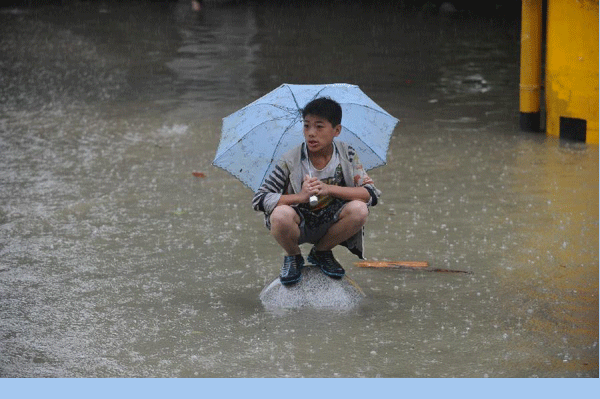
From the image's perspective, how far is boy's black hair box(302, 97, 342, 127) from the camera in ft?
17.4

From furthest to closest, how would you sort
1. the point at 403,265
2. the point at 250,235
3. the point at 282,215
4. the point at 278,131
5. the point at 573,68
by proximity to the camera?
the point at 573,68 < the point at 250,235 < the point at 403,265 < the point at 278,131 < the point at 282,215

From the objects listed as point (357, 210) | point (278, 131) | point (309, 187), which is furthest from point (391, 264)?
point (309, 187)

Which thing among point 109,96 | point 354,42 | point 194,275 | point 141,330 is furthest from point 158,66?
point 141,330

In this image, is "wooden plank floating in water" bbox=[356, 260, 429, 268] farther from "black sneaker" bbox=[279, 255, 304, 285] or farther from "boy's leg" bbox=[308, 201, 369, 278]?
"black sneaker" bbox=[279, 255, 304, 285]

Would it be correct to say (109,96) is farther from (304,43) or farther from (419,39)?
(419,39)

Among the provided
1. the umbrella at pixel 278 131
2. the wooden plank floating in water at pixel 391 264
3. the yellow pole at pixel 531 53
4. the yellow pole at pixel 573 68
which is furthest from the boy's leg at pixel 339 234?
the yellow pole at pixel 531 53

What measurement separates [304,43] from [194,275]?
30.6ft

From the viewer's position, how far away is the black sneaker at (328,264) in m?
5.70

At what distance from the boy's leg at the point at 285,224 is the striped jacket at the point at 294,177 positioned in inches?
2.1

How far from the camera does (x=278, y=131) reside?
5695mm

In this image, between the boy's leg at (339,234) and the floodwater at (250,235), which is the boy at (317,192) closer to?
the boy's leg at (339,234)

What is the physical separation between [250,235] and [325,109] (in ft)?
6.11

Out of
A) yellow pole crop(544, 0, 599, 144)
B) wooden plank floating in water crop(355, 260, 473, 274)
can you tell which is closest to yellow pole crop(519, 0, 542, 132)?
yellow pole crop(544, 0, 599, 144)

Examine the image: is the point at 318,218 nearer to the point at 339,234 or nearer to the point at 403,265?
the point at 339,234
